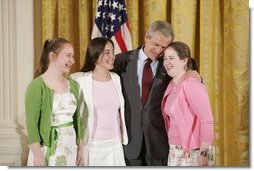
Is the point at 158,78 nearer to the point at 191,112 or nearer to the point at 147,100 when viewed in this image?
the point at 147,100

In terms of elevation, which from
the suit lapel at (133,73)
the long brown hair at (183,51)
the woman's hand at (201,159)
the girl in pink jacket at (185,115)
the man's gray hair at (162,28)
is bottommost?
the woman's hand at (201,159)

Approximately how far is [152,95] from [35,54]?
0.66 meters

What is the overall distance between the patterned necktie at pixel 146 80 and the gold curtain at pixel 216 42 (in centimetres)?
13

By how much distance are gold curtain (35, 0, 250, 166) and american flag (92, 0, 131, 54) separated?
0.14ft

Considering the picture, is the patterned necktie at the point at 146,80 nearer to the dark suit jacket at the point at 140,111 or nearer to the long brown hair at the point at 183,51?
the dark suit jacket at the point at 140,111

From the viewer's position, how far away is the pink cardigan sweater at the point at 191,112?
97.9 inches

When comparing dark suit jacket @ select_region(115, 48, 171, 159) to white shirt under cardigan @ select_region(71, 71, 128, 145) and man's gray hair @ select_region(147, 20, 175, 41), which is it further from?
man's gray hair @ select_region(147, 20, 175, 41)

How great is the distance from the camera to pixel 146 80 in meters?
2.52

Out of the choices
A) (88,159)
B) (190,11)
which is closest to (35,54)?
(88,159)

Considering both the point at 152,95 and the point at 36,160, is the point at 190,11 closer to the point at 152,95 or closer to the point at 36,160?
the point at 152,95

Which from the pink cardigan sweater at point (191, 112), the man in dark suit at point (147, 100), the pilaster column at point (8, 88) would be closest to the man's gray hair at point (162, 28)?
the man in dark suit at point (147, 100)

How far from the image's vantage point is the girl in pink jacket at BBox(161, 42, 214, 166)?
8.16 ft

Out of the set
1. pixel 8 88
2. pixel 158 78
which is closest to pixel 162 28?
pixel 158 78

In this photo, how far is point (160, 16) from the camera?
8.27ft
